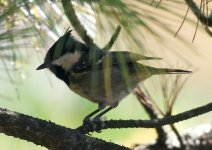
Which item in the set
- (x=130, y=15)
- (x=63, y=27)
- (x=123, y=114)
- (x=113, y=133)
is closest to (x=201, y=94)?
(x=123, y=114)

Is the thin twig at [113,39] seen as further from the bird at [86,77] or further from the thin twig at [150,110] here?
the thin twig at [150,110]

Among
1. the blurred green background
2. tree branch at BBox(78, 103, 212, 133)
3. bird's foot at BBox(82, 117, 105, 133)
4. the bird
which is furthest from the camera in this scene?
the bird

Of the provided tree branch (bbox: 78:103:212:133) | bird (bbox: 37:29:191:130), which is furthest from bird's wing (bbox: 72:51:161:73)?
tree branch (bbox: 78:103:212:133)

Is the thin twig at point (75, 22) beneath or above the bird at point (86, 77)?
above

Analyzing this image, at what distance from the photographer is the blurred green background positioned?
1.23 meters

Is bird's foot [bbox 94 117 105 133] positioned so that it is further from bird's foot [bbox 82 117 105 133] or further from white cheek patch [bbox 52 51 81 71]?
white cheek patch [bbox 52 51 81 71]

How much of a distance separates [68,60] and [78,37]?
0.37 m

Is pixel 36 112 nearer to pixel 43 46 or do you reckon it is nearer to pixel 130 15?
pixel 43 46

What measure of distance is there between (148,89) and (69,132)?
635 mm

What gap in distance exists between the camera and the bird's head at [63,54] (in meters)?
1.86

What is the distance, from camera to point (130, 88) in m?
2.12

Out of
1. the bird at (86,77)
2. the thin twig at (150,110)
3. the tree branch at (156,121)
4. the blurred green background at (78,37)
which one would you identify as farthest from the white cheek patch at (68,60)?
the tree branch at (156,121)

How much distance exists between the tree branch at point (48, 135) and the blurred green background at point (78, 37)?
0.16 m

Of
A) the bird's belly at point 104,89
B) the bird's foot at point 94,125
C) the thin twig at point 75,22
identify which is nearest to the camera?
the thin twig at point 75,22
